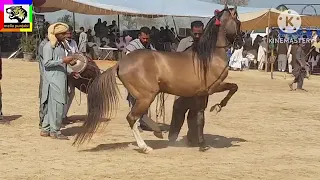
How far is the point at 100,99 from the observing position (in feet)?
28.0

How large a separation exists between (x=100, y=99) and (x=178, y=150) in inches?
56.2

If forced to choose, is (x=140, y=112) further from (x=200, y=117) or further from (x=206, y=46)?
(x=206, y=46)

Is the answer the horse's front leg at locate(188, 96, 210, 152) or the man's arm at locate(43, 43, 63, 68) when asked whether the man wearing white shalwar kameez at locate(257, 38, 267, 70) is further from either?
the man's arm at locate(43, 43, 63, 68)

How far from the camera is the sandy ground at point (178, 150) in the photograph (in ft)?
24.4

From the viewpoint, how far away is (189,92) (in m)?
8.71

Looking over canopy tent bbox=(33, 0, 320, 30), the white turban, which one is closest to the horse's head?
the white turban

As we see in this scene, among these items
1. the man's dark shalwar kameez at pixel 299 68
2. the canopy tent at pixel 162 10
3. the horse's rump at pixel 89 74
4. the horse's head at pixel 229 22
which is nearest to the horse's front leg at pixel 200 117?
the horse's head at pixel 229 22

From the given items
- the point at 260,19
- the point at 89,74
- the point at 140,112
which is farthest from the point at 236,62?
the point at 140,112

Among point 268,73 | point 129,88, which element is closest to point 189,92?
point 129,88

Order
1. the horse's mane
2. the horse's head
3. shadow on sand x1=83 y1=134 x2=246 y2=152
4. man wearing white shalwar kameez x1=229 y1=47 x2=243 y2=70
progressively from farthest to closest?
man wearing white shalwar kameez x1=229 y1=47 x2=243 y2=70 → shadow on sand x1=83 y1=134 x2=246 y2=152 → the horse's head → the horse's mane

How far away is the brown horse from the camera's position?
8523 millimetres

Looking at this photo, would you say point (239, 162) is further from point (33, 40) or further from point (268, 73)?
point (33, 40)

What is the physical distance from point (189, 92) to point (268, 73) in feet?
62.9

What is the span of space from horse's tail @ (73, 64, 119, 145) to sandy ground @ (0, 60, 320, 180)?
421 millimetres
